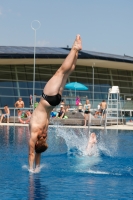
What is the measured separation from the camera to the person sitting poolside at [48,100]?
7.72 metres

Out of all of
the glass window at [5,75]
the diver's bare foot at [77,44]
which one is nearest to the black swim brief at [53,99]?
the diver's bare foot at [77,44]

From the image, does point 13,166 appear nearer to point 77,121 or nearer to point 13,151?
point 13,151

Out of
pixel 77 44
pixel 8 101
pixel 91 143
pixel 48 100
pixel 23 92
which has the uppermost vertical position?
pixel 23 92

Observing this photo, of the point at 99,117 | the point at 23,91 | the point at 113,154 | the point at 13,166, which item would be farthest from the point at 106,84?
the point at 13,166

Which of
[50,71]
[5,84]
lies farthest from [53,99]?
[50,71]

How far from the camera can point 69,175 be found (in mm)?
8703

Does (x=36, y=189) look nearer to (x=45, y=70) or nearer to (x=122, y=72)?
(x=45, y=70)

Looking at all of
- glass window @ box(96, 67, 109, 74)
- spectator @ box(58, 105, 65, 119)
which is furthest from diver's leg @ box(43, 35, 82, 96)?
glass window @ box(96, 67, 109, 74)

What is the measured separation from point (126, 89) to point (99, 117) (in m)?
15.2

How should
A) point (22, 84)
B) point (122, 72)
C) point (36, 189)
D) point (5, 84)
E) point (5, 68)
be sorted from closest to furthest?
1. point (36, 189)
2. point (5, 84)
3. point (5, 68)
4. point (22, 84)
5. point (122, 72)

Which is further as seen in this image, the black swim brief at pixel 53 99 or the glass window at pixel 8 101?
the glass window at pixel 8 101

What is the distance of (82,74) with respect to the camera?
3925 centimetres

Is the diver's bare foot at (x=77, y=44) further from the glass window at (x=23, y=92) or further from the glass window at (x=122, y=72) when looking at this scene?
the glass window at (x=122, y=72)

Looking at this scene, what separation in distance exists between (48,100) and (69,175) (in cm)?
166
